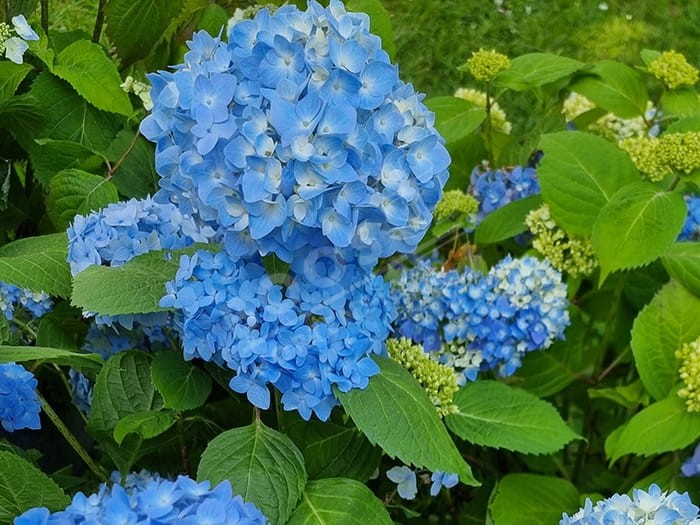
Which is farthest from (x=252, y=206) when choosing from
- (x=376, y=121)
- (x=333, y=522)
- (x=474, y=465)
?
(x=474, y=465)

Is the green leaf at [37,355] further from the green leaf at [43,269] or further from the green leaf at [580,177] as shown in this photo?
the green leaf at [580,177]

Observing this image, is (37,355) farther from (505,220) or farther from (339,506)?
(505,220)

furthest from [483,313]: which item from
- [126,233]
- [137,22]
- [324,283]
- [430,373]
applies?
[137,22]

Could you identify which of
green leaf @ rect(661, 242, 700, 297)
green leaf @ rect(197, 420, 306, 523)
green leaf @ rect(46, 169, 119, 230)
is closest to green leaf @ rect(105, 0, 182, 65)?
green leaf @ rect(46, 169, 119, 230)

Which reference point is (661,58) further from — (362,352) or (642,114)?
(362,352)

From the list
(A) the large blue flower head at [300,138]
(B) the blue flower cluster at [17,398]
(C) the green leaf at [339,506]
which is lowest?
(C) the green leaf at [339,506]

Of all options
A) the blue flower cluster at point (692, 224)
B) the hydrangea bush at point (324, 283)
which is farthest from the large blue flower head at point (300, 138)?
the blue flower cluster at point (692, 224)

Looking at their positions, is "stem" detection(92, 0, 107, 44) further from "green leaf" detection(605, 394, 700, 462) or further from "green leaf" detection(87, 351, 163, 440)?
"green leaf" detection(605, 394, 700, 462)
